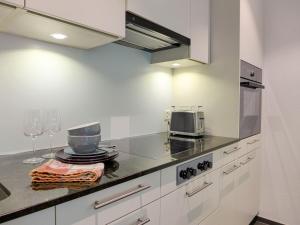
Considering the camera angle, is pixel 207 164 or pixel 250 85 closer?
pixel 207 164

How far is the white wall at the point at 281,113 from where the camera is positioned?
2020mm

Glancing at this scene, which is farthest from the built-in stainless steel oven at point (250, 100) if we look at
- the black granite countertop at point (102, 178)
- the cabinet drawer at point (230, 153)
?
the black granite countertop at point (102, 178)

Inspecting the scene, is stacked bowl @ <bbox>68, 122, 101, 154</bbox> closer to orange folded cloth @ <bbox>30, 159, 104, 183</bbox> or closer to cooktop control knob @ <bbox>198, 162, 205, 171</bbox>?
orange folded cloth @ <bbox>30, 159, 104, 183</bbox>

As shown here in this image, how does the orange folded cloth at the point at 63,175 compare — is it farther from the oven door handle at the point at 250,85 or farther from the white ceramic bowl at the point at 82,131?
the oven door handle at the point at 250,85

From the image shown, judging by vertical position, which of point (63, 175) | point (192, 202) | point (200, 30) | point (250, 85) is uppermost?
point (200, 30)

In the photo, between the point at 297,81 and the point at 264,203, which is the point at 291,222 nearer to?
the point at 264,203

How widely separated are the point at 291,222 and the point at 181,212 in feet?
5.20

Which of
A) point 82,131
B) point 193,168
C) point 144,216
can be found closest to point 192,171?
point 193,168

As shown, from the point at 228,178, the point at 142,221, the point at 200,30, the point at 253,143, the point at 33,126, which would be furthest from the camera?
the point at 253,143

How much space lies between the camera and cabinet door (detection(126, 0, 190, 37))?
4.02 ft

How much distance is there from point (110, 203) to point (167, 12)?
3.83 ft

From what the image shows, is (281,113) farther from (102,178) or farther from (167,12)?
(102,178)

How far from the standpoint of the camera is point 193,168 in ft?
3.93

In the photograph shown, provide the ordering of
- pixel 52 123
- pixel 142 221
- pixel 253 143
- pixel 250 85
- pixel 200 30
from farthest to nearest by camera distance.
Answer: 1. pixel 253 143
2. pixel 250 85
3. pixel 200 30
4. pixel 52 123
5. pixel 142 221
